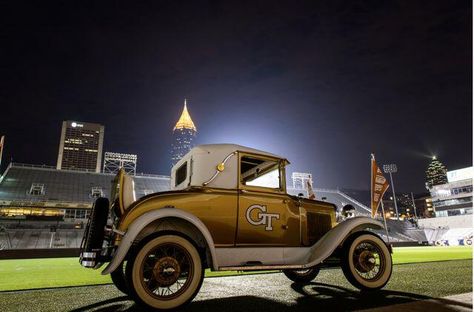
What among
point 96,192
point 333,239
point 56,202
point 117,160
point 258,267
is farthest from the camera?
point 117,160

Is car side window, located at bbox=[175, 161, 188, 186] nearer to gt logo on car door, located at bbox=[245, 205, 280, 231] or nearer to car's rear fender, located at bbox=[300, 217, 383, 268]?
gt logo on car door, located at bbox=[245, 205, 280, 231]

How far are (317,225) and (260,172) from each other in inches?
56.1

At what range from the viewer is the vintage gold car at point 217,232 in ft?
12.1

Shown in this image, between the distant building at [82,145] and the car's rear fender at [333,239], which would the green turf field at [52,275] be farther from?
the distant building at [82,145]

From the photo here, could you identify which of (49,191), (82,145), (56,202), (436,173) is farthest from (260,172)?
(82,145)

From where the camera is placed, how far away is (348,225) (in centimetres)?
500

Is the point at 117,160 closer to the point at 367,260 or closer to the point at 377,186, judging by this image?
the point at 377,186

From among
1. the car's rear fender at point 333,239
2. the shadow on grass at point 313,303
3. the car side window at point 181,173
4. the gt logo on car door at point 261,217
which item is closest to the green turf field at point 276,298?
the shadow on grass at point 313,303

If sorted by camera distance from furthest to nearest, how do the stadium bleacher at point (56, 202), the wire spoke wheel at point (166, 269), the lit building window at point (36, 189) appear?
1. the lit building window at point (36, 189)
2. the stadium bleacher at point (56, 202)
3. the wire spoke wheel at point (166, 269)

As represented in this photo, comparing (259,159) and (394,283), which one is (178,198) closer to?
(259,159)

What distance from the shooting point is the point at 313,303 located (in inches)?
151

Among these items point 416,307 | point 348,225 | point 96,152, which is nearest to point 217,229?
point 348,225

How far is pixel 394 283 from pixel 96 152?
172 m

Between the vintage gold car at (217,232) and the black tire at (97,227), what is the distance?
0.5 inches
